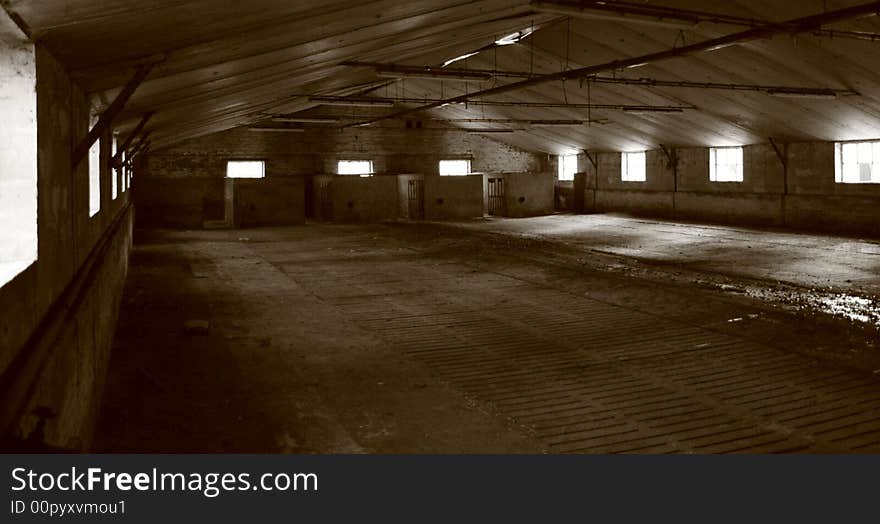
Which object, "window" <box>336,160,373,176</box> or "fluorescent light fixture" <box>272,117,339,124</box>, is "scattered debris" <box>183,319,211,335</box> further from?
"window" <box>336,160,373,176</box>

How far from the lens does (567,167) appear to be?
2866 centimetres

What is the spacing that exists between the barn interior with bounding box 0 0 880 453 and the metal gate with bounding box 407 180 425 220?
126 inches

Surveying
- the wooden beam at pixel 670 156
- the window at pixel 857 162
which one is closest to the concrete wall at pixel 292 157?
the wooden beam at pixel 670 156

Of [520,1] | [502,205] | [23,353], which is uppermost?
[520,1]

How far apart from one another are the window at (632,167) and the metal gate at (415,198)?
23.0 feet

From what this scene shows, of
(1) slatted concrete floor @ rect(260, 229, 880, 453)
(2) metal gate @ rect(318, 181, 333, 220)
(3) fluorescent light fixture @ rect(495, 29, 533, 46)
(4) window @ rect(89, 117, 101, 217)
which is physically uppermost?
Result: (3) fluorescent light fixture @ rect(495, 29, 533, 46)

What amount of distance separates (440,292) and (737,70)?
8389 mm

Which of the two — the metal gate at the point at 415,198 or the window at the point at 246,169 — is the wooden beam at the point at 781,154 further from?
the window at the point at 246,169

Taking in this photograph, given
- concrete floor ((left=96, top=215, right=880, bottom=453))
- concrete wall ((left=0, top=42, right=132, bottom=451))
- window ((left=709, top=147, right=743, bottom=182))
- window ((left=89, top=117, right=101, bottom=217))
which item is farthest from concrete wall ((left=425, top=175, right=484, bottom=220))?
concrete wall ((left=0, top=42, right=132, bottom=451))

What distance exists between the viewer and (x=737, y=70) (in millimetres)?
14484

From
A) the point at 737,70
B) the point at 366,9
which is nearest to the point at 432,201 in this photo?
the point at 737,70

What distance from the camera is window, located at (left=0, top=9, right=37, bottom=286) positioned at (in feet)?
9.71

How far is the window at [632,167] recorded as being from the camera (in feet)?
80.7

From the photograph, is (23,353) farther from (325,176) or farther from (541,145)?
(541,145)
